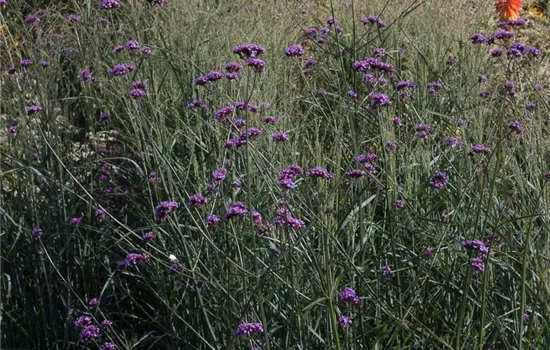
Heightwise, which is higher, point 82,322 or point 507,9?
point 507,9

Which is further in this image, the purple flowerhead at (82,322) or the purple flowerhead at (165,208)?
the purple flowerhead at (82,322)

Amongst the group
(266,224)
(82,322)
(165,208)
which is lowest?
(82,322)

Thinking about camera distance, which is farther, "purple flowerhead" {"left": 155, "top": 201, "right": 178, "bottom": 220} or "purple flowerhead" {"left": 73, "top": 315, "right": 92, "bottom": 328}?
"purple flowerhead" {"left": 73, "top": 315, "right": 92, "bottom": 328}

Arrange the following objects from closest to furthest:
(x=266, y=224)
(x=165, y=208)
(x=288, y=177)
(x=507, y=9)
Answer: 1. (x=165, y=208)
2. (x=288, y=177)
3. (x=266, y=224)
4. (x=507, y=9)

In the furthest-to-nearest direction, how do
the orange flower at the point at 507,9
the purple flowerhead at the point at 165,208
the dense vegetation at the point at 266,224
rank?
the orange flower at the point at 507,9 < the dense vegetation at the point at 266,224 < the purple flowerhead at the point at 165,208

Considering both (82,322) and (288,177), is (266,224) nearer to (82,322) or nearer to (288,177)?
(288,177)

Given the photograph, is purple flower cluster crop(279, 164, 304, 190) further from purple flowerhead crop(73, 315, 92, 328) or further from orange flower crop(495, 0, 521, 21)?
orange flower crop(495, 0, 521, 21)

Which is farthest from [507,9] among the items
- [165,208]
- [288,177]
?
[165,208]

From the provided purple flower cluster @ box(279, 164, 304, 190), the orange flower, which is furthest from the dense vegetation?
the orange flower

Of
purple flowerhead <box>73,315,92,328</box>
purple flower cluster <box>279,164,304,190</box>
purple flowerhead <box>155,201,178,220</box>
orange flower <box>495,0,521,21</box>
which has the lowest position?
purple flowerhead <box>73,315,92,328</box>

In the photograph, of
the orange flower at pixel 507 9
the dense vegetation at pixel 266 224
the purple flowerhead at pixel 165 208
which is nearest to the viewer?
the purple flowerhead at pixel 165 208

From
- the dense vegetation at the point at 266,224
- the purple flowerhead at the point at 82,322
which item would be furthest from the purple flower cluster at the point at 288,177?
the purple flowerhead at the point at 82,322

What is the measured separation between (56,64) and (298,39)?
2287 mm

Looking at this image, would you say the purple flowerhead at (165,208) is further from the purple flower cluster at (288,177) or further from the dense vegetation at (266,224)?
the purple flower cluster at (288,177)
